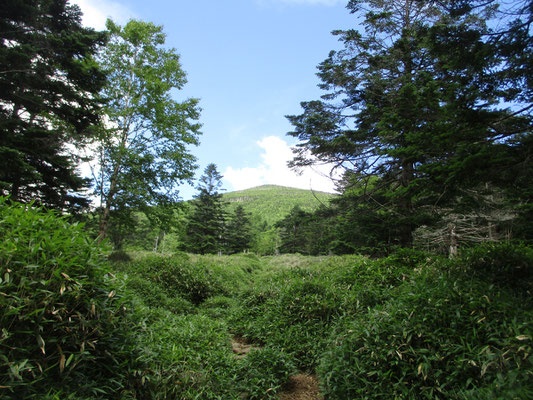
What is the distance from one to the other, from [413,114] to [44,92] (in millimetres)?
10097

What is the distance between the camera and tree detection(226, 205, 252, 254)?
1373 inches

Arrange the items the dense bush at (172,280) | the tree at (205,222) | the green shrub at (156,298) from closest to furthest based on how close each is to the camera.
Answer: the green shrub at (156,298), the dense bush at (172,280), the tree at (205,222)

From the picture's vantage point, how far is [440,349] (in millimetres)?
2557

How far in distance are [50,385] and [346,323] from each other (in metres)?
3.66

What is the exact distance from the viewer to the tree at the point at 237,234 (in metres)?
34.9

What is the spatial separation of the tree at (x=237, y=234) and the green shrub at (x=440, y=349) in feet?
104

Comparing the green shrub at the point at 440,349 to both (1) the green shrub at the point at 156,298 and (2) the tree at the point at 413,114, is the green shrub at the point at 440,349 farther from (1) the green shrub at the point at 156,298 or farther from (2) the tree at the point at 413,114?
(1) the green shrub at the point at 156,298

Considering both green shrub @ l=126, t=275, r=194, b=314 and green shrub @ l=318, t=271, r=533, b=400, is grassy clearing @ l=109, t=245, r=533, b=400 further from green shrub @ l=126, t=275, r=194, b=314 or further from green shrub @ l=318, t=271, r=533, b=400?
green shrub @ l=126, t=275, r=194, b=314

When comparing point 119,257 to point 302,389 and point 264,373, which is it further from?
point 302,389

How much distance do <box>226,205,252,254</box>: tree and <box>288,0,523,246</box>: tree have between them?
2665 cm

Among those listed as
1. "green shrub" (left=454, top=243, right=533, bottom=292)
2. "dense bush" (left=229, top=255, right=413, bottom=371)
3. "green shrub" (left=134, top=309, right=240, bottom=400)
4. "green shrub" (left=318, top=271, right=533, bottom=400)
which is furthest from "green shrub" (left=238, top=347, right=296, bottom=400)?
"green shrub" (left=454, top=243, right=533, bottom=292)

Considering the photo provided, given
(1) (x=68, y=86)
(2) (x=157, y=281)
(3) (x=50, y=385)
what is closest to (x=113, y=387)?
(3) (x=50, y=385)

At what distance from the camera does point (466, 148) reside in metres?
2.83

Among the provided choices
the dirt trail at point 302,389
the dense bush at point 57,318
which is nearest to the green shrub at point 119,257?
the dense bush at point 57,318
